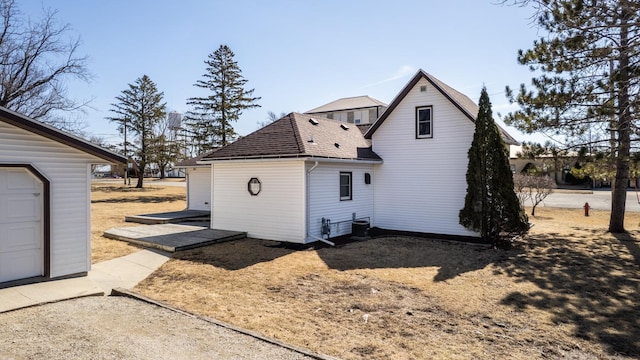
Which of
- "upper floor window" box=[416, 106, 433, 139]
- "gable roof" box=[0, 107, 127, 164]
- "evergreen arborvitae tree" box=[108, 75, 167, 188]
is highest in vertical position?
"evergreen arborvitae tree" box=[108, 75, 167, 188]

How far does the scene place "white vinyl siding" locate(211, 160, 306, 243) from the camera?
11477 millimetres

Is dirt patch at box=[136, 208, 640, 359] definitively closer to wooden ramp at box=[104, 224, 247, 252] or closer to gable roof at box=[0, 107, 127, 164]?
wooden ramp at box=[104, 224, 247, 252]

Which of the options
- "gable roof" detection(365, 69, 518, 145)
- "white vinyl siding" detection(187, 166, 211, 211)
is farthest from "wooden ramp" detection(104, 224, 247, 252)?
"gable roof" detection(365, 69, 518, 145)

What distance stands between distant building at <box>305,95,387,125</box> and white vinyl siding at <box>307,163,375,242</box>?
17881 mm

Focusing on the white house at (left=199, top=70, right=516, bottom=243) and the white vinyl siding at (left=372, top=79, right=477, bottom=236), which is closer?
the white house at (left=199, top=70, right=516, bottom=243)

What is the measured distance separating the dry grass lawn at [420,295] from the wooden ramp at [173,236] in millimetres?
414

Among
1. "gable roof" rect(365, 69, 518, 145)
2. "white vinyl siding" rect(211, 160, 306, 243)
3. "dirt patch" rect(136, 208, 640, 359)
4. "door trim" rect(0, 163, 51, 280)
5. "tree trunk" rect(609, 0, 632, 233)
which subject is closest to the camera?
"dirt patch" rect(136, 208, 640, 359)

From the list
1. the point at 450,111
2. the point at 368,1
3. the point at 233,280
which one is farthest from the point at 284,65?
the point at 233,280

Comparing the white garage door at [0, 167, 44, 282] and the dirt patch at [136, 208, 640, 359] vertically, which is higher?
the white garage door at [0, 167, 44, 282]

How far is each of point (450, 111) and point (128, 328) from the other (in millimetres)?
11830

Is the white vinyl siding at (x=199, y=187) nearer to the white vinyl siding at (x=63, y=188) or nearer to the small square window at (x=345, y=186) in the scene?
the small square window at (x=345, y=186)

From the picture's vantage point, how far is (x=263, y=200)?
1222cm

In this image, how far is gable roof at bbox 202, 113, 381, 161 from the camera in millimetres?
11844

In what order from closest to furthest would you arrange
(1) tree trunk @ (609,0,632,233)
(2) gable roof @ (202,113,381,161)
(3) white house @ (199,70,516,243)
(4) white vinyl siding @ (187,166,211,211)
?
(1) tree trunk @ (609,0,632,233)
(3) white house @ (199,70,516,243)
(2) gable roof @ (202,113,381,161)
(4) white vinyl siding @ (187,166,211,211)
